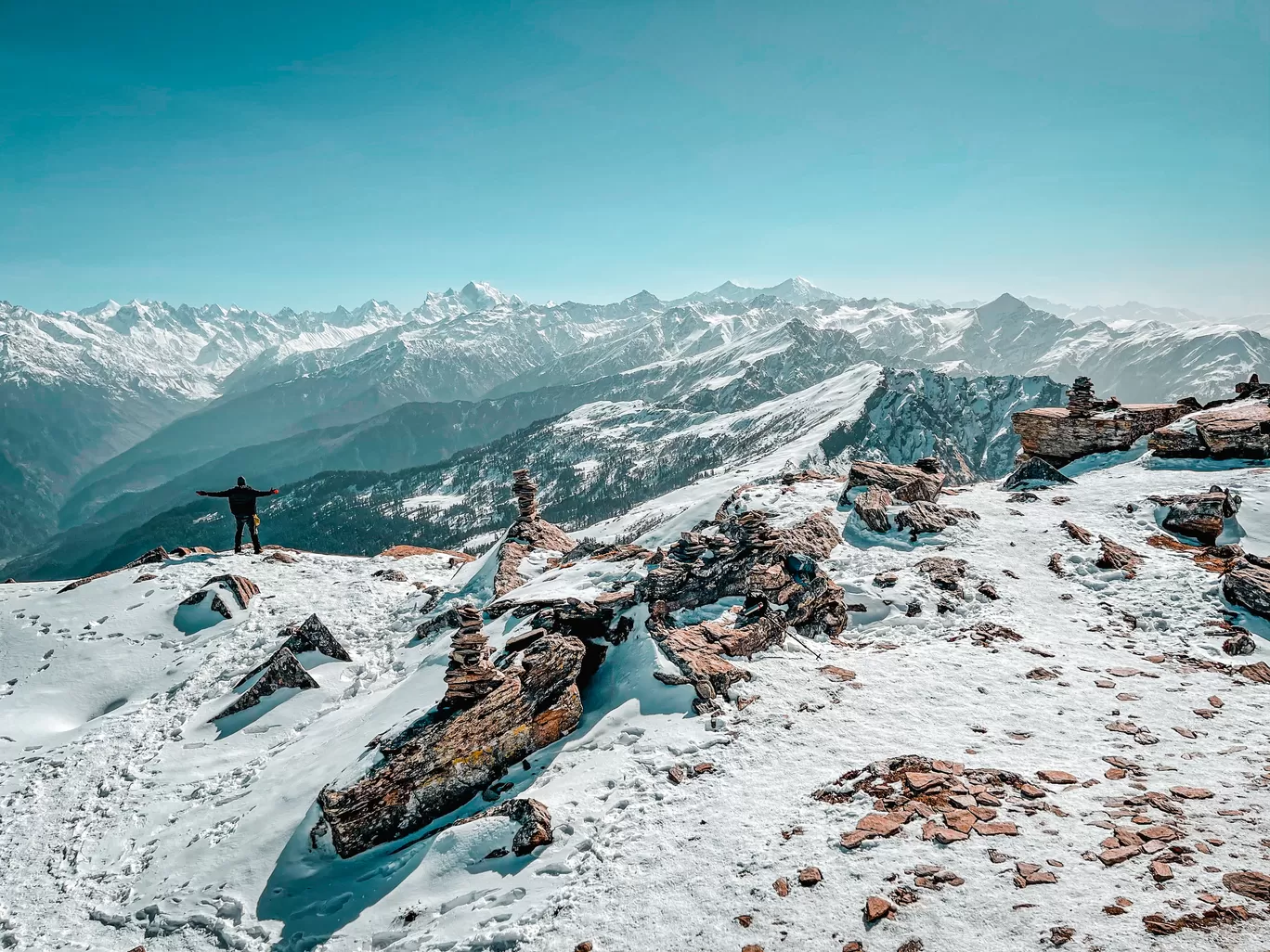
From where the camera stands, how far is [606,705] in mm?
15289

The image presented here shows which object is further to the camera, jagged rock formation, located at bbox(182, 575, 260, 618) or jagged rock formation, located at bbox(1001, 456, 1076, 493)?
jagged rock formation, located at bbox(1001, 456, 1076, 493)

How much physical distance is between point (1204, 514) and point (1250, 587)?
282 inches

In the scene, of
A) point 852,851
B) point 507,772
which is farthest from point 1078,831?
point 507,772

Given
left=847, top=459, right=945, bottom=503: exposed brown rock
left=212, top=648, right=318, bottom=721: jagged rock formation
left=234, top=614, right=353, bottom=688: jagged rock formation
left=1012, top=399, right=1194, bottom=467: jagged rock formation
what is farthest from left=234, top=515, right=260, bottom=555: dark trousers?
left=1012, top=399, right=1194, bottom=467: jagged rock formation

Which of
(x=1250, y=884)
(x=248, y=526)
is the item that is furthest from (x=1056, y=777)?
(x=248, y=526)

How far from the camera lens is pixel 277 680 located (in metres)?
20.7

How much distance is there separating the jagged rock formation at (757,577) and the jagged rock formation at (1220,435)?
2148cm

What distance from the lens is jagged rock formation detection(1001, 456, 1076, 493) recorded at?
98.8ft

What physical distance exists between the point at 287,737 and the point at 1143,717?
24.5 meters

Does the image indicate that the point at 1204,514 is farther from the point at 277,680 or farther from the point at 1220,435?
the point at 277,680

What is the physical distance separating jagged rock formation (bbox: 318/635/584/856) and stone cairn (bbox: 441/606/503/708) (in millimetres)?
257

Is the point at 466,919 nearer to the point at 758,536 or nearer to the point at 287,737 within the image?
the point at 287,737

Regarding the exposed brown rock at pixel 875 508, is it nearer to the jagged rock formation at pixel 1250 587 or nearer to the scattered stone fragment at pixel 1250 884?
the jagged rock formation at pixel 1250 587

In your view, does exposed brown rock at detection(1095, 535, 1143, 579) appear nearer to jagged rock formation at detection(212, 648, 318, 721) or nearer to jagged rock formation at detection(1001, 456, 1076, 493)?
jagged rock formation at detection(1001, 456, 1076, 493)
